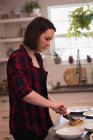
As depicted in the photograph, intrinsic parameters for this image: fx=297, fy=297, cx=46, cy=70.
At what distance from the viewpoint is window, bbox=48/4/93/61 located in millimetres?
4559

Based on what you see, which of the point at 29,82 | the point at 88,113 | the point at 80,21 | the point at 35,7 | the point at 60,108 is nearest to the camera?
the point at 60,108

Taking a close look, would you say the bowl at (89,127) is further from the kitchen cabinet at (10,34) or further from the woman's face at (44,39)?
the kitchen cabinet at (10,34)

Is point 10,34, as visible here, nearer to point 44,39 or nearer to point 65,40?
point 65,40

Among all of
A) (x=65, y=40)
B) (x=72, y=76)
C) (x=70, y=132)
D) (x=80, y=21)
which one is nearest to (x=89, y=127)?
(x=70, y=132)

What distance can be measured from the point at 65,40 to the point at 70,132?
3014 millimetres

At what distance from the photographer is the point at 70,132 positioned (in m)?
1.74

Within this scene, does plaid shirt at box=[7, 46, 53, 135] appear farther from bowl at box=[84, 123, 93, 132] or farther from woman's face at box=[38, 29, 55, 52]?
bowl at box=[84, 123, 93, 132]

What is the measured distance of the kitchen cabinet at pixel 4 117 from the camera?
3.97 metres

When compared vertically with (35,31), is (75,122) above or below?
below

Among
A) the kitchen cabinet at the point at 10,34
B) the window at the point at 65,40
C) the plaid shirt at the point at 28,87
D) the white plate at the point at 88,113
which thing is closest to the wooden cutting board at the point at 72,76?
the window at the point at 65,40

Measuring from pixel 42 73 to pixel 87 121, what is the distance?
1.51ft

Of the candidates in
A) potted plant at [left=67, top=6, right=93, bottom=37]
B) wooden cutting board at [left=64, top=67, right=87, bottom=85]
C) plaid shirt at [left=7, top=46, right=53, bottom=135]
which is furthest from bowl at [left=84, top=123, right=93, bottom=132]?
potted plant at [left=67, top=6, right=93, bottom=37]

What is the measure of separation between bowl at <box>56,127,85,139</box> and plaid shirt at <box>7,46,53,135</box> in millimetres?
318

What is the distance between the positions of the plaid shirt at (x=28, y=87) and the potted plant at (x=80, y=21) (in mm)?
2353
